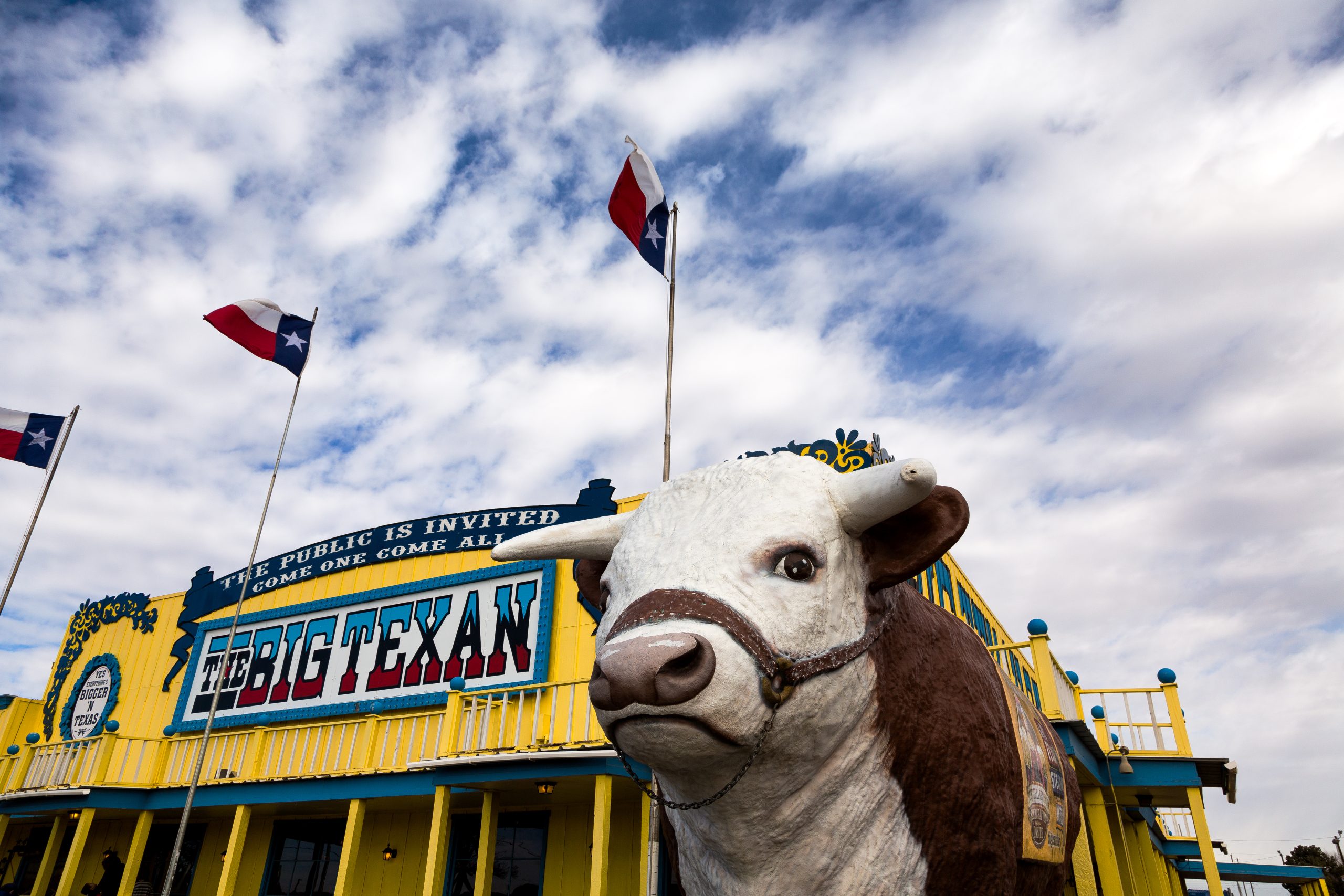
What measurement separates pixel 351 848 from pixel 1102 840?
24.0 ft

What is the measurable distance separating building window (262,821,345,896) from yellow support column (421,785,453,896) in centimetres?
364

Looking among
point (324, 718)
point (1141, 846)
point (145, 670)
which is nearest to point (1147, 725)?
point (1141, 846)

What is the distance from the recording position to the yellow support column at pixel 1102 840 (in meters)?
6.00

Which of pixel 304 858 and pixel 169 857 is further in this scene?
pixel 169 857

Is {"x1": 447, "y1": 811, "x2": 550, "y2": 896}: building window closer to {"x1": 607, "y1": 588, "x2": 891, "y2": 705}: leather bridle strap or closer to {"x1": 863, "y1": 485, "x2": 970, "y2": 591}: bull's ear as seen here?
{"x1": 863, "y1": 485, "x2": 970, "y2": 591}: bull's ear

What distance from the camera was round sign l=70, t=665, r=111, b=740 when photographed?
13242 millimetres

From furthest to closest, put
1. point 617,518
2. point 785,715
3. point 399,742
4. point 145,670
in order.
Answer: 1. point 145,670
2. point 399,742
3. point 617,518
4. point 785,715

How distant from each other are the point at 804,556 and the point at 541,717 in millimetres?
7281

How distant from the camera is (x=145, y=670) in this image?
12922 millimetres

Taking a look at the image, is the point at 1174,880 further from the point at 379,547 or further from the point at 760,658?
the point at 760,658

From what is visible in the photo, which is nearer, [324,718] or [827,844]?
[827,844]

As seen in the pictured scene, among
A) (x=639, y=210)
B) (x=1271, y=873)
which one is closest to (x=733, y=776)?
(x=639, y=210)

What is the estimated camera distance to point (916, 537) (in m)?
2.31

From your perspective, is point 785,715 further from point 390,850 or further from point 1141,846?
point 1141,846
